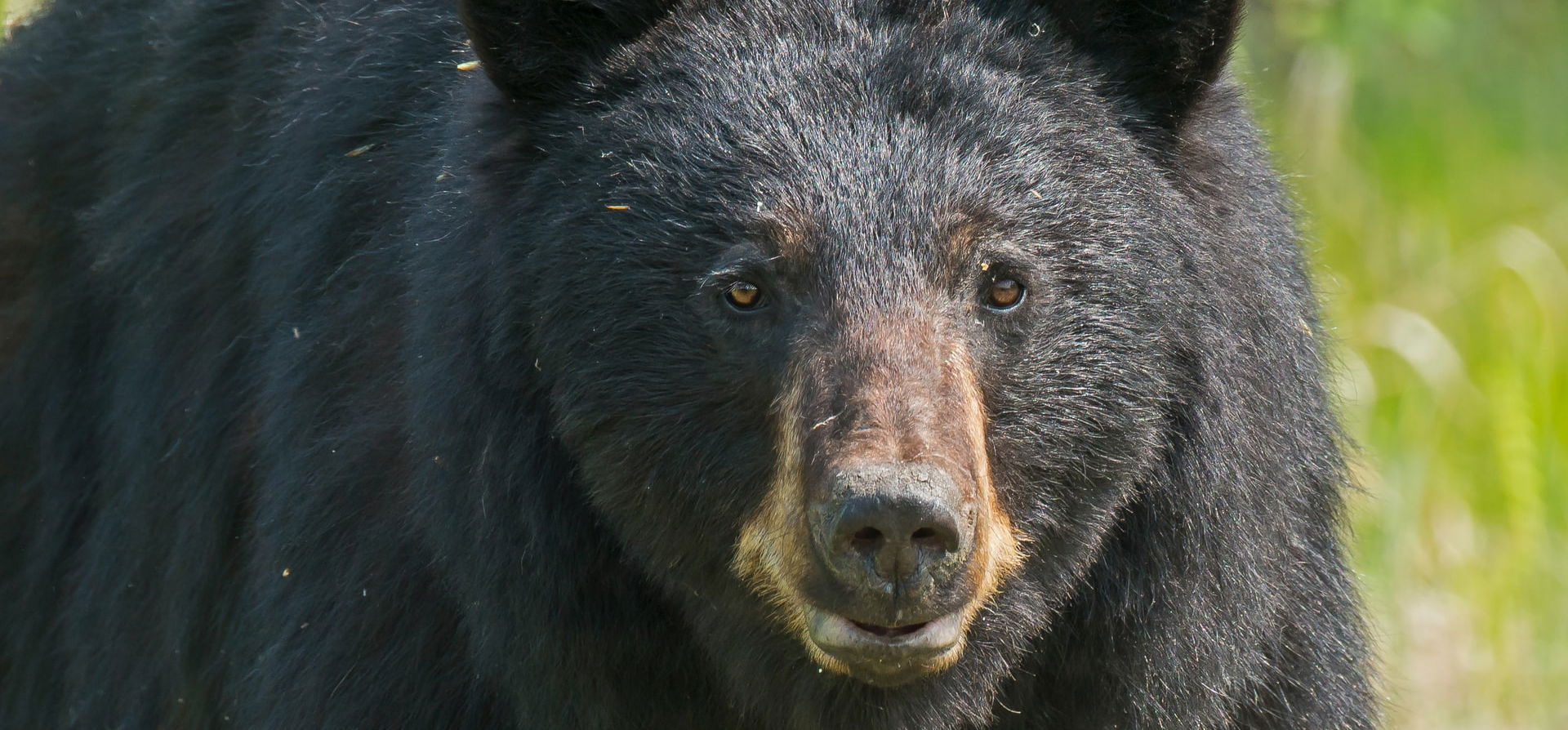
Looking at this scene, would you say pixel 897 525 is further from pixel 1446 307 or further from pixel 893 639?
pixel 1446 307

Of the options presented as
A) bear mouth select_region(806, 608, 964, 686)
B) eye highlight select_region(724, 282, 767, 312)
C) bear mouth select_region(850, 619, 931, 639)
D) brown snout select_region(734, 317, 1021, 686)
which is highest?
eye highlight select_region(724, 282, 767, 312)

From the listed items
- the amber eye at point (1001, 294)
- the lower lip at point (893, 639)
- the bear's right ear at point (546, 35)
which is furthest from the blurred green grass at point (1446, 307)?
the lower lip at point (893, 639)

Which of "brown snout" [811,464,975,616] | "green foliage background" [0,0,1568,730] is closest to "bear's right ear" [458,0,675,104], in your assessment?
"brown snout" [811,464,975,616]

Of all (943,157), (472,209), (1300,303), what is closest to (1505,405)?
(1300,303)

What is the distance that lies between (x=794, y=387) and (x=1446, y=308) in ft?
16.9

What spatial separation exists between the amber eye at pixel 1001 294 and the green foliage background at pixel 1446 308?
2.28 meters

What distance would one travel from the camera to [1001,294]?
10.8ft

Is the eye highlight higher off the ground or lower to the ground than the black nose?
higher

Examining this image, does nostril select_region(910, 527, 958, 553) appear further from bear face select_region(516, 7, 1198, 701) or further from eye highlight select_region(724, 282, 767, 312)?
eye highlight select_region(724, 282, 767, 312)

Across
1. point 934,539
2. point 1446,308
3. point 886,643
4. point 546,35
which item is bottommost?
point 1446,308

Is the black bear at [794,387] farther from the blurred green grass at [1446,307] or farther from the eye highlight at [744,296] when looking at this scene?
the blurred green grass at [1446,307]

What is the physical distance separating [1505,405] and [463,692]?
412 cm

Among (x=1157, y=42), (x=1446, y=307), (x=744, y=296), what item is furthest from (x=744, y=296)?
(x=1446, y=307)

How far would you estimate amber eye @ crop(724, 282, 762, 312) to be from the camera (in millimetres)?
3279
